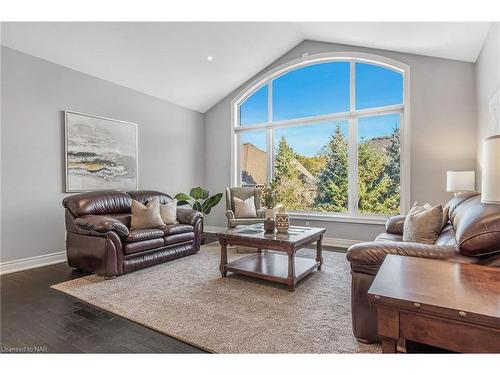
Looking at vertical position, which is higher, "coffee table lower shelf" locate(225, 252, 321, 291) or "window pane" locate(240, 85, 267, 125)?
"window pane" locate(240, 85, 267, 125)

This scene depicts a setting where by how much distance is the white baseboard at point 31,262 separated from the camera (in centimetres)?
360

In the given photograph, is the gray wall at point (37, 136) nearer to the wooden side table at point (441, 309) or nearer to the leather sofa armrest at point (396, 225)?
the wooden side table at point (441, 309)

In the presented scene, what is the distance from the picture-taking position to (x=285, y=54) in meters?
5.72

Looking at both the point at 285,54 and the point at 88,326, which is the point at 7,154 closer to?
the point at 88,326

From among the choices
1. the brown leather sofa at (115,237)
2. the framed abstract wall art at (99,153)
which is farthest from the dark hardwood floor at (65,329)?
the framed abstract wall art at (99,153)

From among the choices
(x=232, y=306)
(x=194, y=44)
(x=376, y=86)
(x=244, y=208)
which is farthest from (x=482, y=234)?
(x=194, y=44)

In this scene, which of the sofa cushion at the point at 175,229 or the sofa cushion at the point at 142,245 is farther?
the sofa cushion at the point at 175,229

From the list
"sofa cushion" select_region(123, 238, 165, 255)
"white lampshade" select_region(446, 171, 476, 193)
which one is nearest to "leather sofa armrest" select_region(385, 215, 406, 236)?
"white lampshade" select_region(446, 171, 476, 193)

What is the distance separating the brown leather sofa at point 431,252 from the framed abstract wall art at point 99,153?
4131 millimetres

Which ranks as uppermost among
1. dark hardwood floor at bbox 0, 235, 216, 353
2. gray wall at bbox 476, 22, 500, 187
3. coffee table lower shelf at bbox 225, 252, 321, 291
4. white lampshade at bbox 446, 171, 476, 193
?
gray wall at bbox 476, 22, 500, 187

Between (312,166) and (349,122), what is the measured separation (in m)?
1.06

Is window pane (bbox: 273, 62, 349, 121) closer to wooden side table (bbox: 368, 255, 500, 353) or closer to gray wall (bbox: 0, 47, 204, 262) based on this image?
gray wall (bbox: 0, 47, 204, 262)

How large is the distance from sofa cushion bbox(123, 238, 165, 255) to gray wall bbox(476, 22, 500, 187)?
14.0 ft

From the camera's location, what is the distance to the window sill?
4.85m
